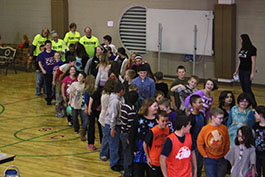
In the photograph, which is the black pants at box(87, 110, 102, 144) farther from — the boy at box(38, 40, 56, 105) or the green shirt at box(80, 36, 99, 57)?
the green shirt at box(80, 36, 99, 57)

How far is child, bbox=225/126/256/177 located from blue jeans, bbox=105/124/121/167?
81.9 inches

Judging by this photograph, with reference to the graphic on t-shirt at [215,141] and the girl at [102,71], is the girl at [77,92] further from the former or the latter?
the graphic on t-shirt at [215,141]

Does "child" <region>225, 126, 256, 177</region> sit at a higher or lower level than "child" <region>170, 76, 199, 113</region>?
lower

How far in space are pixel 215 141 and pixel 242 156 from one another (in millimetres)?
380

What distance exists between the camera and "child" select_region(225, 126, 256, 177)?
607 centimetres

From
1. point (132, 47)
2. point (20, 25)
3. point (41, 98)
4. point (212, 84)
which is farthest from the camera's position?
point (20, 25)

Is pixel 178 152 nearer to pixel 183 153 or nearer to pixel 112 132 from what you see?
pixel 183 153

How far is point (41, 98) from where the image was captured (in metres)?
13.2

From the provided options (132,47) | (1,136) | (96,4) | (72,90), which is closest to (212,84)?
(72,90)

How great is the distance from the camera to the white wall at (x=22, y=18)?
1780cm

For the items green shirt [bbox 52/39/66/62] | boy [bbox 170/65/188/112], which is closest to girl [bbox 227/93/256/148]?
boy [bbox 170/65/188/112]

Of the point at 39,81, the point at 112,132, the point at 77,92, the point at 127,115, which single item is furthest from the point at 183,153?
the point at 39,81

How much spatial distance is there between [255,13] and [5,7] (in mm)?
9646

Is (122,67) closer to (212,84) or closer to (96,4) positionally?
(212,84)
